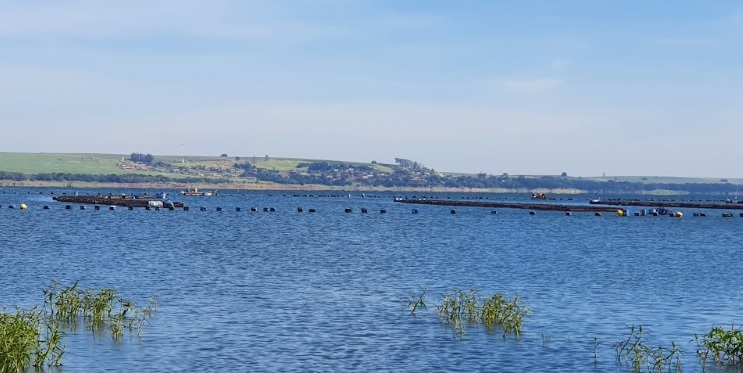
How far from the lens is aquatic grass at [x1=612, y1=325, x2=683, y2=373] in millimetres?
34219

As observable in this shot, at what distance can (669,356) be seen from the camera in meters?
34.0

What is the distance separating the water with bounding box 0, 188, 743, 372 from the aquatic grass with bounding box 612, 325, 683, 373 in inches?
20.0

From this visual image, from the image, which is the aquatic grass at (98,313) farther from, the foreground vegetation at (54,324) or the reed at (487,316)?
the reed at (487,316)

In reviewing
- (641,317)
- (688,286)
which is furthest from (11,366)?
(688,286)

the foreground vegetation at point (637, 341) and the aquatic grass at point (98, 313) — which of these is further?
the aquatic grass at point (98, 313)

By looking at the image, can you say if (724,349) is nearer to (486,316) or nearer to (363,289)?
(486,316)

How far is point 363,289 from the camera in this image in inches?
2228

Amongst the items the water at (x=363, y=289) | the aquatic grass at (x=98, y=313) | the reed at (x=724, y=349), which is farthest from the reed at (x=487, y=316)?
the aquatic grass at (x=98, y=313)

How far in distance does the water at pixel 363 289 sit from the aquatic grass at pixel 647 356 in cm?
51

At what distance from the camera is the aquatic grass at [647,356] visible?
34219 millimetres

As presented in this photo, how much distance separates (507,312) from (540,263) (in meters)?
33.6

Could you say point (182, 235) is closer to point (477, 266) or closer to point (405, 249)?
point (405, 249)

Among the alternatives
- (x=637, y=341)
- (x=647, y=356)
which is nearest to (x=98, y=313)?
(x=637, y=341)

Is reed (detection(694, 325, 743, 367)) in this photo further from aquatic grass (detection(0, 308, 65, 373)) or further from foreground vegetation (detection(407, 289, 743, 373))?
aquatic grass (detection(0, 308, 65, 373))
